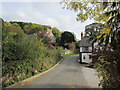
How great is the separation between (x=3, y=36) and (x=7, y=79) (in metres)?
2.25

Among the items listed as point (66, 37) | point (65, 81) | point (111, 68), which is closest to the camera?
point (111, 68)

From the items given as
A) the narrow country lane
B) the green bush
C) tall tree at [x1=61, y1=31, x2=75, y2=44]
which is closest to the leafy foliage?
the green bush

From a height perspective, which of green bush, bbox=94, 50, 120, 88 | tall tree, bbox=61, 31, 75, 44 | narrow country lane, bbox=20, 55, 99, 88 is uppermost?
tall tree, bbox=61, 31, 75, 44

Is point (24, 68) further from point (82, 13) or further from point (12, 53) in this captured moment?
point (82, 13)

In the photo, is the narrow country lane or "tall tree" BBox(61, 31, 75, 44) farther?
"tall tree" BBox(61, 31, 75, 44)

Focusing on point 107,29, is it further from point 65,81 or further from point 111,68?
point 65,81

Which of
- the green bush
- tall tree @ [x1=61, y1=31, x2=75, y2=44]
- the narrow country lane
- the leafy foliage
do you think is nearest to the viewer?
the leafy foliage

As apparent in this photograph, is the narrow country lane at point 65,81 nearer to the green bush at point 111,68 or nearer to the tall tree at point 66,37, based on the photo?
the green bush at point 111,68

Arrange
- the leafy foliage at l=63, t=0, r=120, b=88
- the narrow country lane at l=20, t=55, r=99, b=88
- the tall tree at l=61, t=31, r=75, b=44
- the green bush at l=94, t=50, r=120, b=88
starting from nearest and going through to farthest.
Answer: the leafy foliage at l=63, t=0, r=120, b=88 < the green bush at l=94, t=50, r=120, b=88 < the narrow country lane at l=20, t=55, r=99, b=88 < the tall tree at l=61, t=31, r=75, b=44

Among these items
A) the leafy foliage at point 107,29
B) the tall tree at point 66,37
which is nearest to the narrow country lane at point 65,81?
the leafy foliage at point 107,29

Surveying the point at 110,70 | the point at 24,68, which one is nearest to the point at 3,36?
the point at 24,68

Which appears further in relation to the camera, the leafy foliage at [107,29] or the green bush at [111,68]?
the green bush at [111,68]

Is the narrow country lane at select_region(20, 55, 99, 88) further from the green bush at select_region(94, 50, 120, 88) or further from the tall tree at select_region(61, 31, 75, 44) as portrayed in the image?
the tall tree at select_region(61, 31, 75, 44)

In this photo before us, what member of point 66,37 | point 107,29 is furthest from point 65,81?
point 66,37
